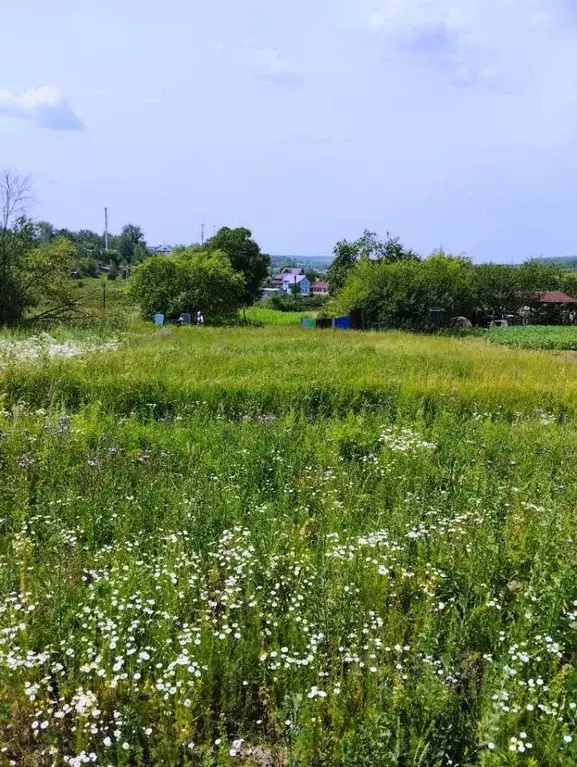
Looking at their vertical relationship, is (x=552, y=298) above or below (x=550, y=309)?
above

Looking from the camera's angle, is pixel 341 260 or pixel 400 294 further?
pixel 341 260

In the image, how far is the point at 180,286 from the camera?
45781 millimetres

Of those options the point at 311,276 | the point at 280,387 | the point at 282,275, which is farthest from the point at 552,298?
the point at 282,275

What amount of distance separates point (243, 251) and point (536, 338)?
131 ft

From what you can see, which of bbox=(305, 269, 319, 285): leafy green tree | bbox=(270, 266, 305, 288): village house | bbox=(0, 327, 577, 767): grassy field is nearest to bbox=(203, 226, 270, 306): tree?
bbox=(0, 327, 577, 767): grassy field

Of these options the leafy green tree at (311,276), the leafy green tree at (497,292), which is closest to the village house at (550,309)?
the leafy green tree at (497,292)

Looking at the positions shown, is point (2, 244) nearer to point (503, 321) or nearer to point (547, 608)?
point (547, 608)

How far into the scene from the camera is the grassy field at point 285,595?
111 inches

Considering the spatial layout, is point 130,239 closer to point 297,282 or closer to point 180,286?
point 297,282

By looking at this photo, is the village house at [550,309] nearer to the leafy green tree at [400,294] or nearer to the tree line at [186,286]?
the leafy green tree at [400,294]

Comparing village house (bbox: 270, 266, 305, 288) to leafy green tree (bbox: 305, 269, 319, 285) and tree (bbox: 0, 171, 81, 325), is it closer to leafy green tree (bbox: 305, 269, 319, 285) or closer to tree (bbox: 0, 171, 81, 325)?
leafy green tree (bbox: 305, 269, 319, 285)

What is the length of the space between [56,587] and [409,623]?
7.65 ft

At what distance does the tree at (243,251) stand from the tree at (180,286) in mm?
20734

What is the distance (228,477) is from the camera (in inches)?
238
